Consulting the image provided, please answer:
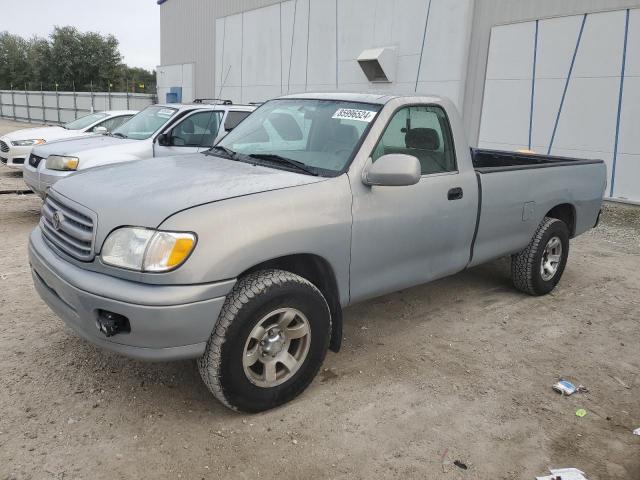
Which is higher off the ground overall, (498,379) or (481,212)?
(481,212)

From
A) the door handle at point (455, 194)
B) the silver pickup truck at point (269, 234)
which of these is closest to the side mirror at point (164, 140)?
the silver pickup truck at point (269, 234)

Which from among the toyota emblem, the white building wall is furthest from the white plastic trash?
the white building wall

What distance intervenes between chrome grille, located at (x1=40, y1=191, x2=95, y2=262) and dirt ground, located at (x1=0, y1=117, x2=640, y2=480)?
0.91m

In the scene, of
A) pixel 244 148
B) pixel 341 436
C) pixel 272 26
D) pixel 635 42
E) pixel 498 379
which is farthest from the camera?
pixel 272 26

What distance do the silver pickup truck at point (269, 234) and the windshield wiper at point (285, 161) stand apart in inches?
0.4

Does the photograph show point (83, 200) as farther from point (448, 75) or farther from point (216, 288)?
point (448, 75)

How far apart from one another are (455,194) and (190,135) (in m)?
4.86

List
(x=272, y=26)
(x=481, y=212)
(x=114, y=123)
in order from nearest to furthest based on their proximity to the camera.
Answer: (x=481, y=212), (x=114, y=123), (x=272, y=26)

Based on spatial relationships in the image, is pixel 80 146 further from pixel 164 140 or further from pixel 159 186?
pixel 159 186

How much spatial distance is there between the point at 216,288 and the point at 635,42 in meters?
10.1

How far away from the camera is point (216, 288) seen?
8.65ft

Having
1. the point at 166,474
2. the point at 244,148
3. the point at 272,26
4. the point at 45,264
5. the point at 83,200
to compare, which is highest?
the point at 272,26

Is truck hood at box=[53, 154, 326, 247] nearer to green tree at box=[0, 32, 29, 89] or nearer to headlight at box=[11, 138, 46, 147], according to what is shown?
headlight at box=[11, 138, 46, 147]

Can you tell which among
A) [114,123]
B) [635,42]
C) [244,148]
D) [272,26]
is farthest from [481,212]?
[272,26]
